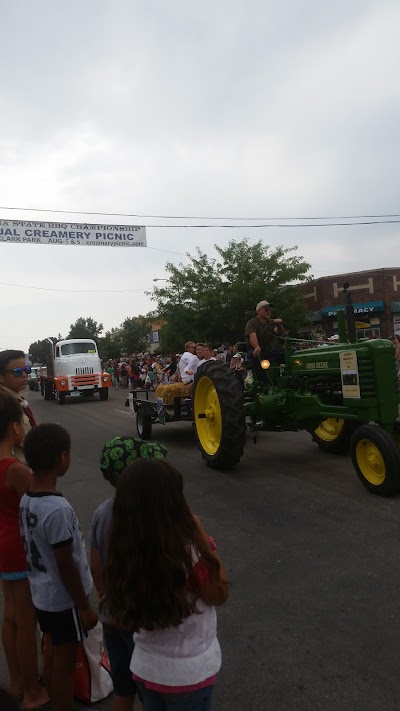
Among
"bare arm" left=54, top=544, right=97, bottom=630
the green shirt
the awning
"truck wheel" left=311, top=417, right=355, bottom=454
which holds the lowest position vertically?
"truck wheel" left=311, top=417, right=355, bottom=454

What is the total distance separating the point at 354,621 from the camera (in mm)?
3277

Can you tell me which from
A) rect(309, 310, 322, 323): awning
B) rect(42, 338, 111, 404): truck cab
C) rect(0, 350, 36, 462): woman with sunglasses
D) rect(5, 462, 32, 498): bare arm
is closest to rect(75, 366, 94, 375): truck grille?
rect(42, 338, 111, 404): truck cab

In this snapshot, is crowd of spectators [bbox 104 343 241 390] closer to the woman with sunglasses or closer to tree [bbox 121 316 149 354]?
the woman with sunglasses

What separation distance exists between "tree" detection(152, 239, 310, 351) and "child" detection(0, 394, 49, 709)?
70.8 feet

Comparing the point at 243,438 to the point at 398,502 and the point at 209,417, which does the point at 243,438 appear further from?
the point at 398,502

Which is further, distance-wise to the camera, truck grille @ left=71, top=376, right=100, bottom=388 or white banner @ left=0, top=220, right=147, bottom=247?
truck grille @ left=71, top=376, right=100, bottom=388

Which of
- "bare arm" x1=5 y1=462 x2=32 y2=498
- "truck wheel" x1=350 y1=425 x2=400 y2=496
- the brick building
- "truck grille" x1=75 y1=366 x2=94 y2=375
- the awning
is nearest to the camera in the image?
"bare arm" x1=5 y1=462 x2=32 y2=498

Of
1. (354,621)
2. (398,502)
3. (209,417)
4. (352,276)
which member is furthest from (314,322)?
(354,621)

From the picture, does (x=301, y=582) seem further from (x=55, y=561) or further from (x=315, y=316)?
(x=315, y=316)

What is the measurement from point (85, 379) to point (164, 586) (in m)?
20.9

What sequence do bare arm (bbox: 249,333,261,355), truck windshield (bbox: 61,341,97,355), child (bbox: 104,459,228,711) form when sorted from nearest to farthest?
child (bbox: 104,459,228,711)
bare arm (bbox: 249,333,261,355)
truck windshield (bbox: 61,341,97,355)

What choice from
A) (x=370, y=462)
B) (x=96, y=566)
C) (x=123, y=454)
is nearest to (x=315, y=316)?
(x=370, y=462)

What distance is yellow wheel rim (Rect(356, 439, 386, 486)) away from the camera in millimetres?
5568

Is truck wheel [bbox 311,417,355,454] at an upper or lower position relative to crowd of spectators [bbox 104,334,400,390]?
lower
